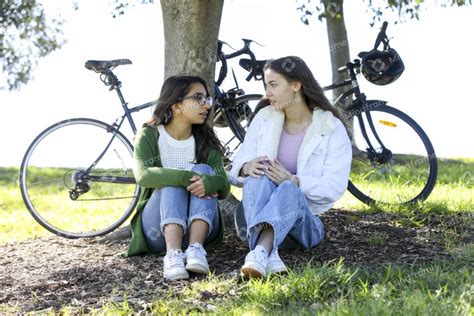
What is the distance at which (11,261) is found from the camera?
542cm

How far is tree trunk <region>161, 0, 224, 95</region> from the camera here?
18.7 ft

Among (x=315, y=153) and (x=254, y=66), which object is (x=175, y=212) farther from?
(x=254, y=66)

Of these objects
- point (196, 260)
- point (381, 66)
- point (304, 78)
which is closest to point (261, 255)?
point (196, 260)

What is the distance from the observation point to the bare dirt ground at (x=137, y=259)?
4.26 meters

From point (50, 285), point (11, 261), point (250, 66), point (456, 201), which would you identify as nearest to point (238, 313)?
point (50, 285)

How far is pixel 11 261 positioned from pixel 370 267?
2.62 metres

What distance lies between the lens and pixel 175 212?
456 cm

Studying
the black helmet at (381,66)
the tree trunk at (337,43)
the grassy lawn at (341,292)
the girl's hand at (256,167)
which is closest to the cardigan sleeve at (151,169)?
the girl's hand at (256,167)

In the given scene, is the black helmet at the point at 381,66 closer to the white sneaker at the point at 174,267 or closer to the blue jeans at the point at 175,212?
the blue jeans at the point at 175,212

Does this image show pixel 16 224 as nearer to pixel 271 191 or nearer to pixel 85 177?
pixel 85 177

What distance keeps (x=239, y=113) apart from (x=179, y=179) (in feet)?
5.15

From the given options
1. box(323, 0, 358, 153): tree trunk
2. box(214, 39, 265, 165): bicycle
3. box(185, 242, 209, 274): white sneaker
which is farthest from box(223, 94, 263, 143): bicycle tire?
box(323, 0, 358, 153): tree trunk

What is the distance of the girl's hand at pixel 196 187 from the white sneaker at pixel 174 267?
1.31 ft

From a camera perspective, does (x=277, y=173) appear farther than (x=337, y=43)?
No
